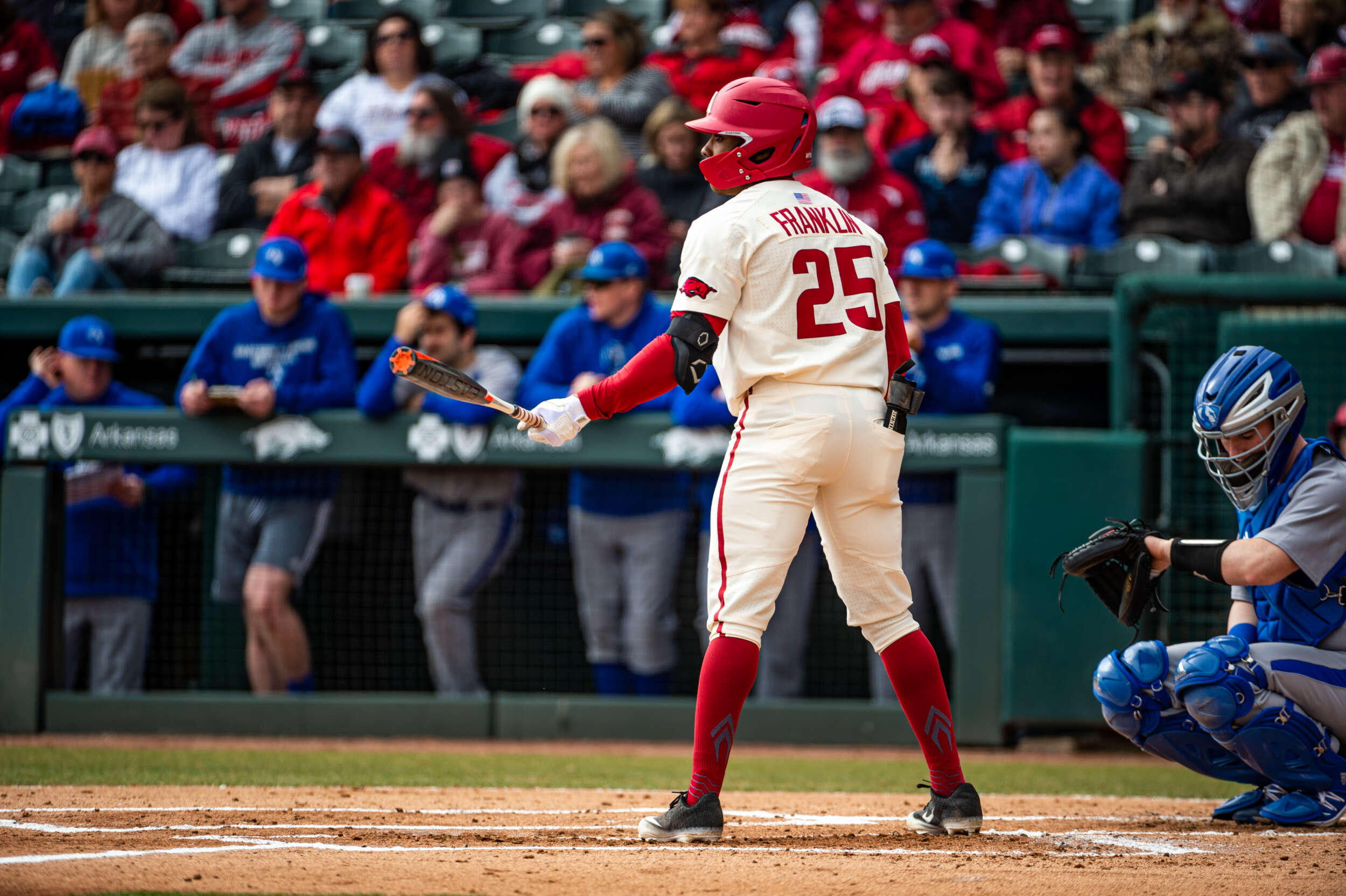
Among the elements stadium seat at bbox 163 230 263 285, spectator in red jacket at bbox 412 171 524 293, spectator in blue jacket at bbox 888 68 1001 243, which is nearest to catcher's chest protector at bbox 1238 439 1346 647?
spectator in blue jacket at bbox 888 68 1001 243

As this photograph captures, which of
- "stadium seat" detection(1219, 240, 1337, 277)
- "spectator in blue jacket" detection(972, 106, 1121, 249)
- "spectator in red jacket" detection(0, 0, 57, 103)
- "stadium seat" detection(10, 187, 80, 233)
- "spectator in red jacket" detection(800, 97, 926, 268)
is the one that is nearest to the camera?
"stadium seat" detection(1219, 240, 1337, 277)

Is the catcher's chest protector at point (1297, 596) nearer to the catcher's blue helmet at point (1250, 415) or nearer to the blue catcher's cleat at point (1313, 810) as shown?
the catcher's blue helmet at point (1250, 415)

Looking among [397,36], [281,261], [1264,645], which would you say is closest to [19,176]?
[397,36]

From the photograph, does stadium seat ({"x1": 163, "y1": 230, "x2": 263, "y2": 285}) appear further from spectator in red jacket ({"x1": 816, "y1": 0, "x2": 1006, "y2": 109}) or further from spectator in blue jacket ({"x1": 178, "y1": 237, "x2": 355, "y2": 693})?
spectator in red jacket ({"x1": 816, "y1": 0, "x2": 1006, "y2": 109})

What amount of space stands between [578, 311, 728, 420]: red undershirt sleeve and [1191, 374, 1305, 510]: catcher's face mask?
4.61 ft

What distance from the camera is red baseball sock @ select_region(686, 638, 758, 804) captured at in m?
3.32

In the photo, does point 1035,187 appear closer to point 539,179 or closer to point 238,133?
point 539,179

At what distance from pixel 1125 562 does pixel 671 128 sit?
4557 millimetres

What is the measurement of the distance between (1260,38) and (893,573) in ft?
19.1

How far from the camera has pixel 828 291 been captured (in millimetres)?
3422

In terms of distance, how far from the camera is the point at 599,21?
336 inches

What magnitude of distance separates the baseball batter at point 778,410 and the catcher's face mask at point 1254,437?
3.00 feet

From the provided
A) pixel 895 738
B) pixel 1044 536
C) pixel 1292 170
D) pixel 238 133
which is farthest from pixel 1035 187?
pixel 238 133

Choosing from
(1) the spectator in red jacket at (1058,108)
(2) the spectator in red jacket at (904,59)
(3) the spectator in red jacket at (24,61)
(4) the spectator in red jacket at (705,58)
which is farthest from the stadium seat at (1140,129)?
(3) the spectator in red jacket at (24,61)
